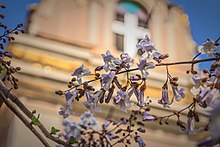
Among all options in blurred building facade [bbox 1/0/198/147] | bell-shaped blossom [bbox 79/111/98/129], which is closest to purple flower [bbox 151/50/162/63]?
bell-shaped blossom [bbox 79/111/98/129]

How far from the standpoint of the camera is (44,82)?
3.76 metres

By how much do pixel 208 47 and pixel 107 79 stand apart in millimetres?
361

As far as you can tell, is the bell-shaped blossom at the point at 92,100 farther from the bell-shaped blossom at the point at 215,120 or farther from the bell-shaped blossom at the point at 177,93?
the bell-shaped blossom at the point at 215,120

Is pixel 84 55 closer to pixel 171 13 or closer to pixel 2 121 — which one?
pixel 2 121

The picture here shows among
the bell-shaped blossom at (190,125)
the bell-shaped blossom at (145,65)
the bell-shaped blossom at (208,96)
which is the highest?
the bell-shaped blossom at (145,65)

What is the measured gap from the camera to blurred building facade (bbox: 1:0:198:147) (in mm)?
3727

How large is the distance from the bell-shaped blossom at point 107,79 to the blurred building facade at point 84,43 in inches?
92.0

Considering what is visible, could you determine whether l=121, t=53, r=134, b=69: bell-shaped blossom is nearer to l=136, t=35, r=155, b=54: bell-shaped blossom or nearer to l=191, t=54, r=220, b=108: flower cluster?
l=136, t=35, r=155, b=54: bell-shaped blossom

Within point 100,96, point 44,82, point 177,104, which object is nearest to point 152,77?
point 177,104

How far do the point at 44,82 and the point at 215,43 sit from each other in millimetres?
2668

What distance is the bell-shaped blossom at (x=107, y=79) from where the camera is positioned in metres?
1.27

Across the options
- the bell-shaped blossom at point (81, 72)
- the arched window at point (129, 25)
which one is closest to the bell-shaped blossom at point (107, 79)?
the bell-shaped blossom at point (81, 72)

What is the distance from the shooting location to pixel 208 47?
131cm

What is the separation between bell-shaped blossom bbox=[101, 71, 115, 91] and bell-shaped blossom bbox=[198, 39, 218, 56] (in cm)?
32
